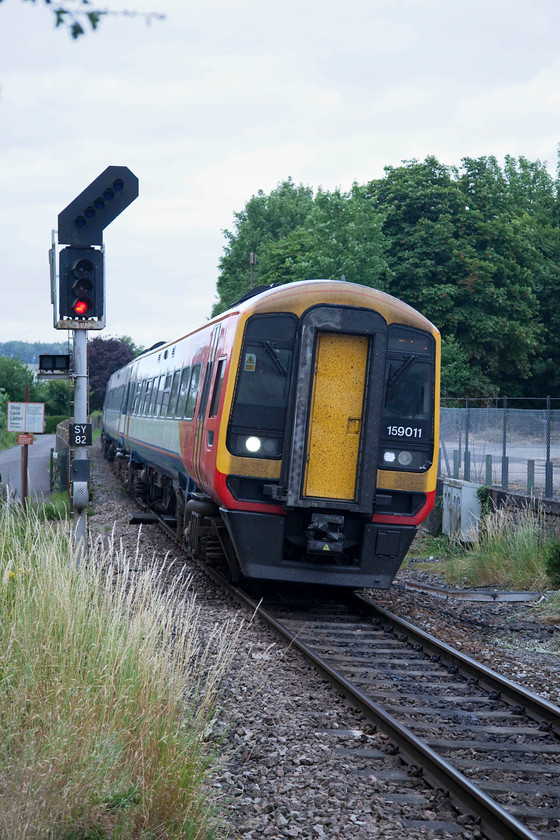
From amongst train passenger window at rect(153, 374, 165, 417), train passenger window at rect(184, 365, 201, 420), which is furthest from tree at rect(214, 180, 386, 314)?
train passenger window at rect(184, 365, 201, 420)

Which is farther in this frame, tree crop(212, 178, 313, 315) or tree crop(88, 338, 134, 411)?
tree crop(88, 338, 134, 411)

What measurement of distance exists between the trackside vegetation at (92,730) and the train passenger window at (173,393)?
791 centimetres

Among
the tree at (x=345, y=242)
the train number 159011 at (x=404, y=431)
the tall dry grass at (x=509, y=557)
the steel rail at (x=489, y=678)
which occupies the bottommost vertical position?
the steel rail at (x=489, y=678)

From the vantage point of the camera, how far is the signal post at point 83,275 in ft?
29.4

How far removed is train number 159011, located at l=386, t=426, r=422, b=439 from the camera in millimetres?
9703

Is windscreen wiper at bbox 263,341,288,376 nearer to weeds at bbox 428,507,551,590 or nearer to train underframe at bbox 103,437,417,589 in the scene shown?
train underframe at bbox 103,437,417,589

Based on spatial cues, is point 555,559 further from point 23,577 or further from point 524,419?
point 23,577

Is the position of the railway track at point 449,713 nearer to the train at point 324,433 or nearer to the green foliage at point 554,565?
the train at point 324,433

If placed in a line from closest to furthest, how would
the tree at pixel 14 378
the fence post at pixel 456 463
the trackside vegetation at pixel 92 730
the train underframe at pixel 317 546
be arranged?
the trackside vegetation at pixel 92 730 → the train underframe at pixel 317 546 → the fence post at pixel 456 463 → the tree at pixel 14 378

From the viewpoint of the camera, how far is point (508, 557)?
12688 millimetres

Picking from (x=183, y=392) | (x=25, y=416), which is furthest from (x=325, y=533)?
(x=25, y=416)

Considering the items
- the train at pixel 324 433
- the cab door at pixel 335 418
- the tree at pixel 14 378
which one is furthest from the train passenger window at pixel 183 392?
the tree at pixel 14 378

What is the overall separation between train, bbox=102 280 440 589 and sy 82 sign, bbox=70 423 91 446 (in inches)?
49.9

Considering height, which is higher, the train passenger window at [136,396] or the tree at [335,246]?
the tree at [335,246]
